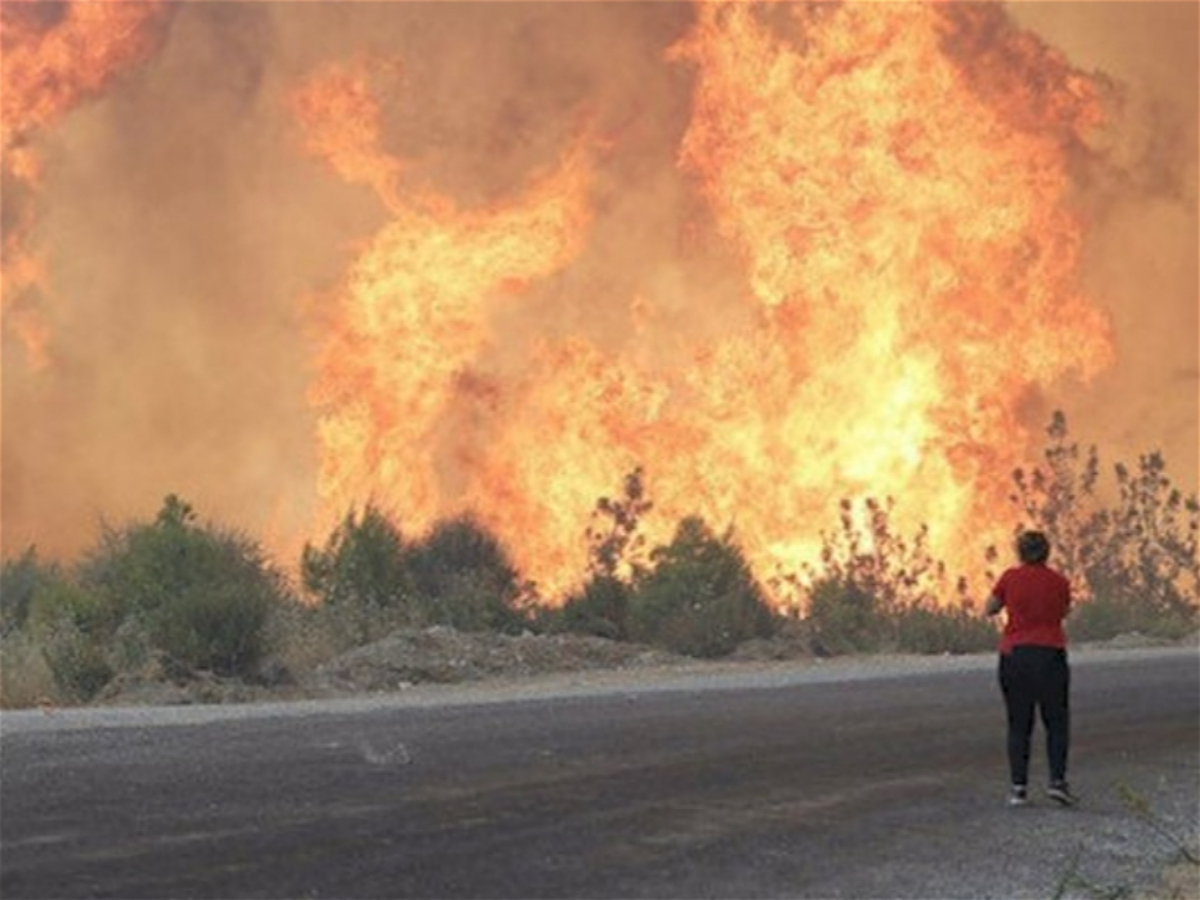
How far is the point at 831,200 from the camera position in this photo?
37.5 m

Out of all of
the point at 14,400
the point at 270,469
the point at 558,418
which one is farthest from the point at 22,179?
the point at 558,418

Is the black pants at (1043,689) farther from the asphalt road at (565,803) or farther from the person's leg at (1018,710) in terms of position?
the asphalt road at (565,803)

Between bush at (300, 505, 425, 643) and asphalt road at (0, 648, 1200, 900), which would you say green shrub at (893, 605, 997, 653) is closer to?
bush at (300, 505, 425, 643)

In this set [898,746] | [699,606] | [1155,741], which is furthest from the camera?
[699,606]

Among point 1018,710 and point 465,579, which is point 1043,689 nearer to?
point 1018,710

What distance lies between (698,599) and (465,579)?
146 inches

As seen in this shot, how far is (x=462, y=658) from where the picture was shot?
81.4 feet

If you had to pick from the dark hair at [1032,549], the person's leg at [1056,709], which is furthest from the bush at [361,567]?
the person's leg at [1056,709]

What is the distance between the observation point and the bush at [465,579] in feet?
95.9

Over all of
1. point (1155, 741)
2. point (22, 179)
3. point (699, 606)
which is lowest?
point (1155, 741)

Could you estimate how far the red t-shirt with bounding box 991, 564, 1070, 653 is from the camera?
511 inches

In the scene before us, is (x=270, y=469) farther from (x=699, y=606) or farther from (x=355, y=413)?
(x=699, y=606)

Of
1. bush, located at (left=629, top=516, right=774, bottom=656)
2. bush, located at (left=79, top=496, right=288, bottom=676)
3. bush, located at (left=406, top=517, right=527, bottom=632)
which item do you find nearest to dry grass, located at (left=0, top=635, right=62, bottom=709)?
bush, located at (left=79, top=496, right=288, bottom=676)

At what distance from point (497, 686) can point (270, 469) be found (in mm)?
18710
